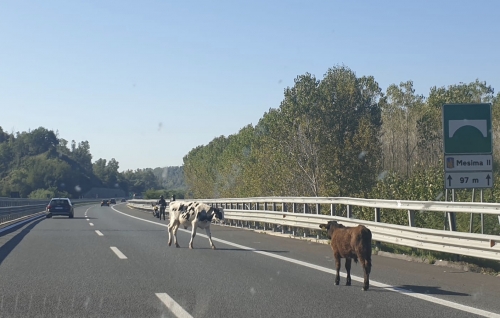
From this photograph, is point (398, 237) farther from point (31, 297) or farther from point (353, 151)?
point (353, 151)

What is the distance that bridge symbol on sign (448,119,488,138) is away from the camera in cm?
1417

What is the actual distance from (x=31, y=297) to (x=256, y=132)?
74941 millimetres

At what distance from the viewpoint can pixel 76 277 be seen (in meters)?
10.5

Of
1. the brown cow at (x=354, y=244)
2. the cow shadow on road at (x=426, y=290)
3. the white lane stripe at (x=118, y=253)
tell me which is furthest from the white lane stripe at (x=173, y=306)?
the white lane stripe at (x=118, y=253)

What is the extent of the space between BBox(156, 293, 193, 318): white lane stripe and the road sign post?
7682 mm

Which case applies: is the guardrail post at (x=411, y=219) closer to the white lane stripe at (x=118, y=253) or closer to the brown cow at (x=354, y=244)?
the brown cow at (x=354, y=244)

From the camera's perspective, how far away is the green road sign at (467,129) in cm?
1417

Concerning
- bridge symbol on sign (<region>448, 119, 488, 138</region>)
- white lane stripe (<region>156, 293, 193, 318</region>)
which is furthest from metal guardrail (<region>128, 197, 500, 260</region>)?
white lane stripe (<region>156, 293, 193, 318</region>)

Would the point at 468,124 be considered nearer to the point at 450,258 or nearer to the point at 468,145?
the point at 468,145

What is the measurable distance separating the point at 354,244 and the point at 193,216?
798cm

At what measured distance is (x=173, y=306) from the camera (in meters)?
7.95

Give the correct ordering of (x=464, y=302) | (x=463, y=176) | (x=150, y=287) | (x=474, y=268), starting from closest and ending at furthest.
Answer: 1. (x=464, y=302)
2. (x=150, y=287)
3. (x=474, y=268)
4. (x=463, y=176)

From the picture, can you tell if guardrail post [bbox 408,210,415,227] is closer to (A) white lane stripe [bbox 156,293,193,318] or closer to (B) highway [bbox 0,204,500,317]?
(B) highway [bbox 0,204,500,317]

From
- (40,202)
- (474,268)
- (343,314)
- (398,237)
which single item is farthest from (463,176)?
(40,202)
